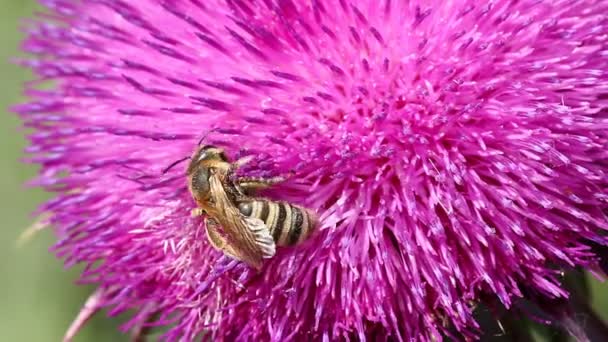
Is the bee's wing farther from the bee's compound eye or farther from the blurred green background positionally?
the blurred green background

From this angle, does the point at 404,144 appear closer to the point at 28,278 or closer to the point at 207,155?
the point at 207,155

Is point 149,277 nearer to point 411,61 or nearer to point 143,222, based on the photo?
point 143,222

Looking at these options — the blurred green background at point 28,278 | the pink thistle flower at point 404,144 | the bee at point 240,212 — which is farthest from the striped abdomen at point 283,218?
the blurred green background at point 28,278

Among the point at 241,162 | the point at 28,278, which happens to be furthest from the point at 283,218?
the point at 28,278

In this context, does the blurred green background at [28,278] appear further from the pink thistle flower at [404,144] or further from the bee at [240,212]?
the bee at [240,212]

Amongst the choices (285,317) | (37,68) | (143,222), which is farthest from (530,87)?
(37,68)
